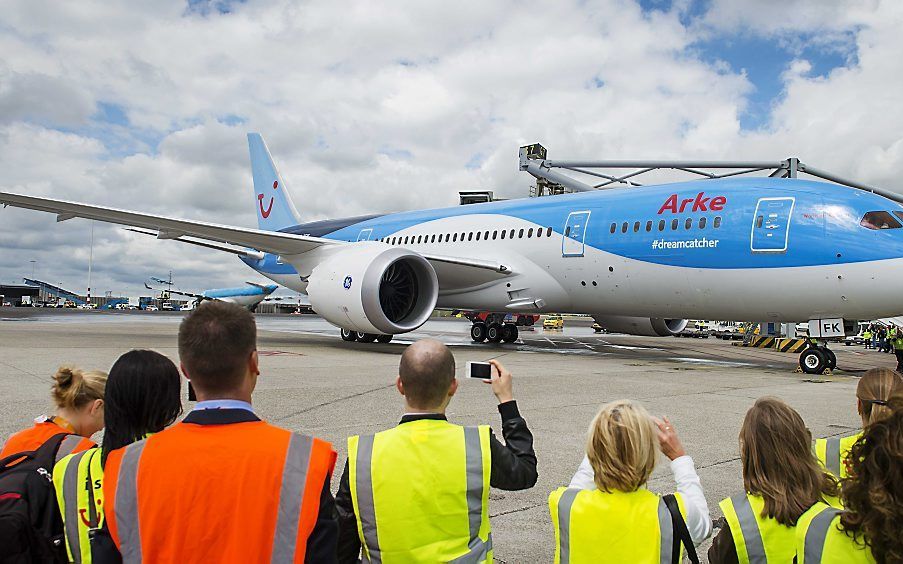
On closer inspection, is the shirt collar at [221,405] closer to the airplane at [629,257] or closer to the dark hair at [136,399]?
the dark hair at [136,399]

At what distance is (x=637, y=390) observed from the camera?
8195 millimetres

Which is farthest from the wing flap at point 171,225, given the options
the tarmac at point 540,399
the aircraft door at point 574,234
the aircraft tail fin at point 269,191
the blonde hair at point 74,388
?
the blonde hair at point 74,388

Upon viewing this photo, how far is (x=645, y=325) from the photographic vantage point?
16719 millimetres

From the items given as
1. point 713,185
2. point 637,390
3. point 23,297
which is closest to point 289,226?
point 713,185

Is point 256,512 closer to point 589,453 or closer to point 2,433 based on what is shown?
point 589,453

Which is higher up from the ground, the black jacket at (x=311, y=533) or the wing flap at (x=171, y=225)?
the wing flap at (x=171, y=225)

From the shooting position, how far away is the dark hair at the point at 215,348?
65.3 inches

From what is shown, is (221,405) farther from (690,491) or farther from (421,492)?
(690,491)

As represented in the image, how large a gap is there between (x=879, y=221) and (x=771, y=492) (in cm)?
987

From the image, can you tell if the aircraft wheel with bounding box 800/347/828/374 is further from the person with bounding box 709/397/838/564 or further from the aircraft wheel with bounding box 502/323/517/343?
the person with bounding box 709/397/838/564

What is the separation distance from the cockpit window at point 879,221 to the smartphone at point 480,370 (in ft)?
32.4

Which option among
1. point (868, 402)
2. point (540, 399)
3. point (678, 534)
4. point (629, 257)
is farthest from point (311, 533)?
point (629, 257)

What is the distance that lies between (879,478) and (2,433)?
17.2ft

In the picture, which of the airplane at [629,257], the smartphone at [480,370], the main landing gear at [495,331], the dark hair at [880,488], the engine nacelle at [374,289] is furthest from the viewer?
the main landing gear at [495,331]
